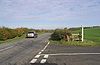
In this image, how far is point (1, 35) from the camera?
47406mm

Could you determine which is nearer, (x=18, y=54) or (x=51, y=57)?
(x=51, y=57)

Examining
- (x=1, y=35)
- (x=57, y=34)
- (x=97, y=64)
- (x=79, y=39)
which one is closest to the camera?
(x=97, y=64)

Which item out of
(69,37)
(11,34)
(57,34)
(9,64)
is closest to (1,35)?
(11,34)

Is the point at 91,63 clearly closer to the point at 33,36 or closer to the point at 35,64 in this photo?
the point at 35,64

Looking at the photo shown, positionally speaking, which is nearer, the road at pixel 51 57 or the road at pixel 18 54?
the road at pixel 51 57

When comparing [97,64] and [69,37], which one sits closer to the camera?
[97,64]

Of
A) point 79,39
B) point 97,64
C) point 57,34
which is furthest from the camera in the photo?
point 57,34

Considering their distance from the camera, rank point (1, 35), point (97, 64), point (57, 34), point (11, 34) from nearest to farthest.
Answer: point (97, 64) → point (57, 34) → point (1, 35) → point (11, 34)

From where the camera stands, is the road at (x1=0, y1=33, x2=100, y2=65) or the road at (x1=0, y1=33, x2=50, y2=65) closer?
the road at (x1=0, y1=33, x2=100, y2=65)

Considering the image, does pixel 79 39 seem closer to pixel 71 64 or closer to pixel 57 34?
pixel 57 34

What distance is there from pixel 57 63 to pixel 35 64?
116cm

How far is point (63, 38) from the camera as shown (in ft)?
121

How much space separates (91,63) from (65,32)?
23.5 m

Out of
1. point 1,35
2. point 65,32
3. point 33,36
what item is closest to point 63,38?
point 65,32
